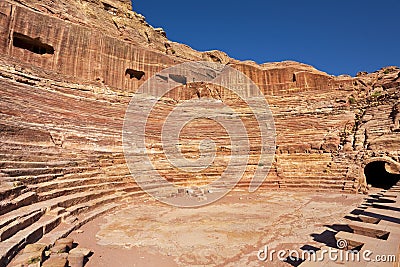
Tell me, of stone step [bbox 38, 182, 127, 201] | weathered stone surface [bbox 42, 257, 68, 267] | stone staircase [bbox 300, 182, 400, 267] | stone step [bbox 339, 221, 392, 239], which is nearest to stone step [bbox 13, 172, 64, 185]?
stone step [bbox 38, 182, 127, 201]

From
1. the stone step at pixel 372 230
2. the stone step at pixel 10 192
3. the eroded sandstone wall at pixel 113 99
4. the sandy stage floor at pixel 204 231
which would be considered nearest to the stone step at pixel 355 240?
the stone step at pixel 372 230

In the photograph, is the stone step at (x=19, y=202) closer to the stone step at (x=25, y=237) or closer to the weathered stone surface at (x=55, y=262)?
the stone step at (x=25, y=237)

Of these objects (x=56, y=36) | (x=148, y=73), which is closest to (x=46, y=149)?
(x=56, y=36)

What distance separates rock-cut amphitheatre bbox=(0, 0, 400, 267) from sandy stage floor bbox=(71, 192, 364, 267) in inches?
1.8

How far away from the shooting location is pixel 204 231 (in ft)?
22.2

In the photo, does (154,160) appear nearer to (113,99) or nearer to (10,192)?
(113,99)

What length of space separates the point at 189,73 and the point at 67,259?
2351cm

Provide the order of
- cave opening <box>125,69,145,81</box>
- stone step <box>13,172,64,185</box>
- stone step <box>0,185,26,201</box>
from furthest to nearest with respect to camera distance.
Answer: cave opening <box>125,69,145,81</box> → stone step <box>13,172,64,185</box> → stone step <box>0,185,26,201</box>

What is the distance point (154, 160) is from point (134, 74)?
443 inches

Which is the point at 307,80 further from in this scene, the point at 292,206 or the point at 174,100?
the point at 292,206

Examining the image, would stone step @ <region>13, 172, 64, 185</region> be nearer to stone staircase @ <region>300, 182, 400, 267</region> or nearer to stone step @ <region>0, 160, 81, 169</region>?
stone step @ <region>0, 160, 81, 169</region>

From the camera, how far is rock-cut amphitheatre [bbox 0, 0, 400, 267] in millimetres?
5449

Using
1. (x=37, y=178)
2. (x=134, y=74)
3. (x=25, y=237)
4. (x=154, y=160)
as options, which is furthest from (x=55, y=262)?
(x=134, y=74)

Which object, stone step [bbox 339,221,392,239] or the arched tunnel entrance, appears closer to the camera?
stone step [bbox 339,221,392,239]
